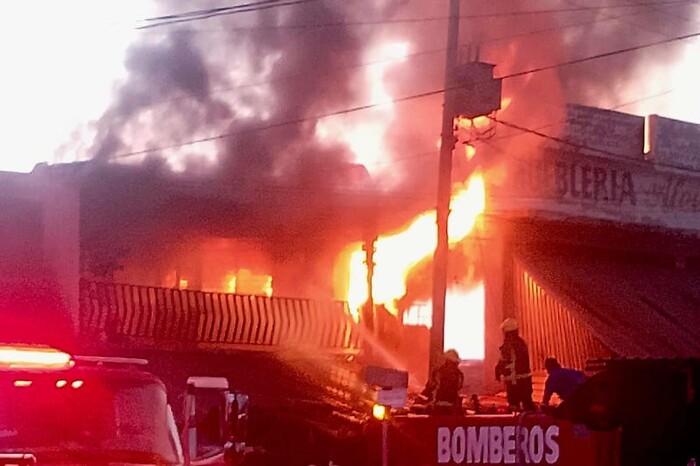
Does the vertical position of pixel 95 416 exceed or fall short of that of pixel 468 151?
→ it falls short

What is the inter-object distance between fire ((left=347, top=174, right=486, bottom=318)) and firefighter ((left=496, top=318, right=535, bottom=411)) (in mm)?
5902

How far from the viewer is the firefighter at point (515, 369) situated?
11578mm

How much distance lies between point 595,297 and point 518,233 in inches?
65.1

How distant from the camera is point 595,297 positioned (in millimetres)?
17562

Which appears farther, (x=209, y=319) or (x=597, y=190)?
(x=597, y=190)

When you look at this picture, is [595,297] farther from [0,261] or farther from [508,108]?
[0,261]

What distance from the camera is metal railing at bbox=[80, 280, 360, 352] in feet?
51.3

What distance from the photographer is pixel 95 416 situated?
5.97 metres

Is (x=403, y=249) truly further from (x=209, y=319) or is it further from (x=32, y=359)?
(x=32, y=359)

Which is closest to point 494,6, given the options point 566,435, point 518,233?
point 518,233

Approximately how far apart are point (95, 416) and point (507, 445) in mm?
3373

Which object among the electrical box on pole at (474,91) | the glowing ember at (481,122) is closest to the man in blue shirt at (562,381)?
the electrical box on pole at (474,91)

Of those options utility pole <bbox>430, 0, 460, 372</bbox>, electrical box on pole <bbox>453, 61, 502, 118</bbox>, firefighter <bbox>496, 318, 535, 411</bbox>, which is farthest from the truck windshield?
electrical box on pole <bbox>453, 61, 502, 118</bbox>

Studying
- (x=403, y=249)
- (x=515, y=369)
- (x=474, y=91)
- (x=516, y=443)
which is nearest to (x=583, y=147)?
(x=403, y=249)
